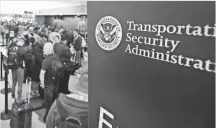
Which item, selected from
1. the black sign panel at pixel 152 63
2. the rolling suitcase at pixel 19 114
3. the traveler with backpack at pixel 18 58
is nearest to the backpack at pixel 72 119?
the black sign panel at pixel 152 63

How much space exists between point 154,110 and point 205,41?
28cm

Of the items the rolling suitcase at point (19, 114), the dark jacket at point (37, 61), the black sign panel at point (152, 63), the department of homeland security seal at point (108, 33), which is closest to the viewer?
the black sign panel at point (152, 63)

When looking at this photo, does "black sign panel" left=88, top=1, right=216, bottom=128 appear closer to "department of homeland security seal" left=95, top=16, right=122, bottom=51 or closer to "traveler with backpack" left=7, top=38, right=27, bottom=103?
"department of homeland security seal" left=95, top=16, right=122, bottom=51

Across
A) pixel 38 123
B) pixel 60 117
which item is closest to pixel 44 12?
pixel 38 123

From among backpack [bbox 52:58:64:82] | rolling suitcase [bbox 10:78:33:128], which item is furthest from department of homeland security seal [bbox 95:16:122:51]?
backpack [bbox 52:58:64:82]

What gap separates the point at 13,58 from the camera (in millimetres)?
3775

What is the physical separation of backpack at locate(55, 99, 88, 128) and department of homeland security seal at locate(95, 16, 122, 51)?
1.50ft

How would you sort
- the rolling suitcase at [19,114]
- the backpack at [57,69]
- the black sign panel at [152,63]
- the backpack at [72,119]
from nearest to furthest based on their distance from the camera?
the black sign panel at [152,63], the backpack at [72,119], the rolling suitcase at [19,114], the backpack at [57,69]

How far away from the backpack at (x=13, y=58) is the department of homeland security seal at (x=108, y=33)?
10.5 feet

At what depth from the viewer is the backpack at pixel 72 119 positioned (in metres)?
1.16

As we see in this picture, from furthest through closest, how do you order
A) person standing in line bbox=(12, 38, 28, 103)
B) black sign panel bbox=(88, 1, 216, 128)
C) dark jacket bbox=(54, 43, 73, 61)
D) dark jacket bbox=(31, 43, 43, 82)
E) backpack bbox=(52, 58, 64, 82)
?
dark jacket bbox=(31, 43, 43, 82)
person standing in line bbox=(12, 38, 28, 103)
dark jacket bbox=(54, 43, 73, 61)
backpack bbox=(52, 58, 64, 82)
black sign panel bbox=(88, 1, 216, 128)

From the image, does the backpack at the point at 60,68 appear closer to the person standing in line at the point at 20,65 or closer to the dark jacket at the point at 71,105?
the person standing in line at the point at 20,65

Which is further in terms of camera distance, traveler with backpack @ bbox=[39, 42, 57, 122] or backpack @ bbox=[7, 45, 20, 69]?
backpack @ bbox=[7, 45, 20, 69]

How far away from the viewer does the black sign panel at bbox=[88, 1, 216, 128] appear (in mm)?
555
